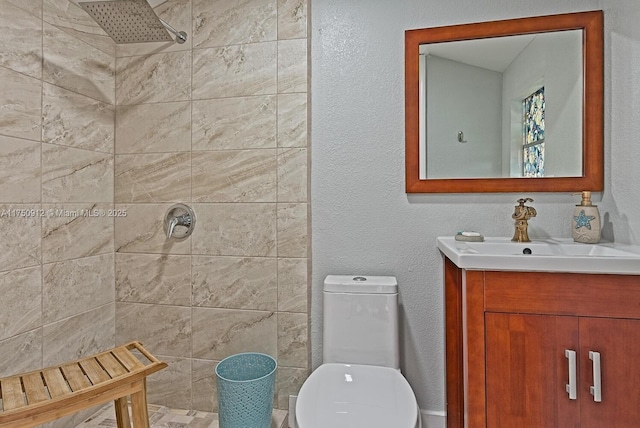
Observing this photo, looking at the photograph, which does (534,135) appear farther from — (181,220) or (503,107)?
(181,220)

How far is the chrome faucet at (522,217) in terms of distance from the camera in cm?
152

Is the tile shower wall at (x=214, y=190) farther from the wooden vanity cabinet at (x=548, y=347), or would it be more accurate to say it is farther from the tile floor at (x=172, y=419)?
the wooden vanity cabinet at (x=548, y=347)

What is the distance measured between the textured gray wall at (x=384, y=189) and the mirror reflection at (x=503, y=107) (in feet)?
0.36

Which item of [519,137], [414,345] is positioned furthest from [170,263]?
[519,137]

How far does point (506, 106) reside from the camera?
165 centimetres

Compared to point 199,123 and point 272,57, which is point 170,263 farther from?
point 272,57

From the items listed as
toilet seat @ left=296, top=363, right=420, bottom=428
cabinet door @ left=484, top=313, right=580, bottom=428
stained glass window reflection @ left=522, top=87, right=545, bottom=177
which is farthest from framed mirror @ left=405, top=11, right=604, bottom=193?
toilet seat @ left=296, top=363, right=420, bottom=428

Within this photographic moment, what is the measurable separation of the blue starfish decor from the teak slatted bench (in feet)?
5.46

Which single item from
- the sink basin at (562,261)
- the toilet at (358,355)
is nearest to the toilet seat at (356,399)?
the toilet at (358,355)

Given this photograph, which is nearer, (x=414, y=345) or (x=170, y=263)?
(x=414, y=345)

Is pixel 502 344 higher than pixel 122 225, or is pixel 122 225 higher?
pixel 122 225

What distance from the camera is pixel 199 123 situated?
1.85 m

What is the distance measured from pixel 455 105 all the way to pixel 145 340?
6.20 ft

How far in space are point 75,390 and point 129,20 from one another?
4.34 feet
